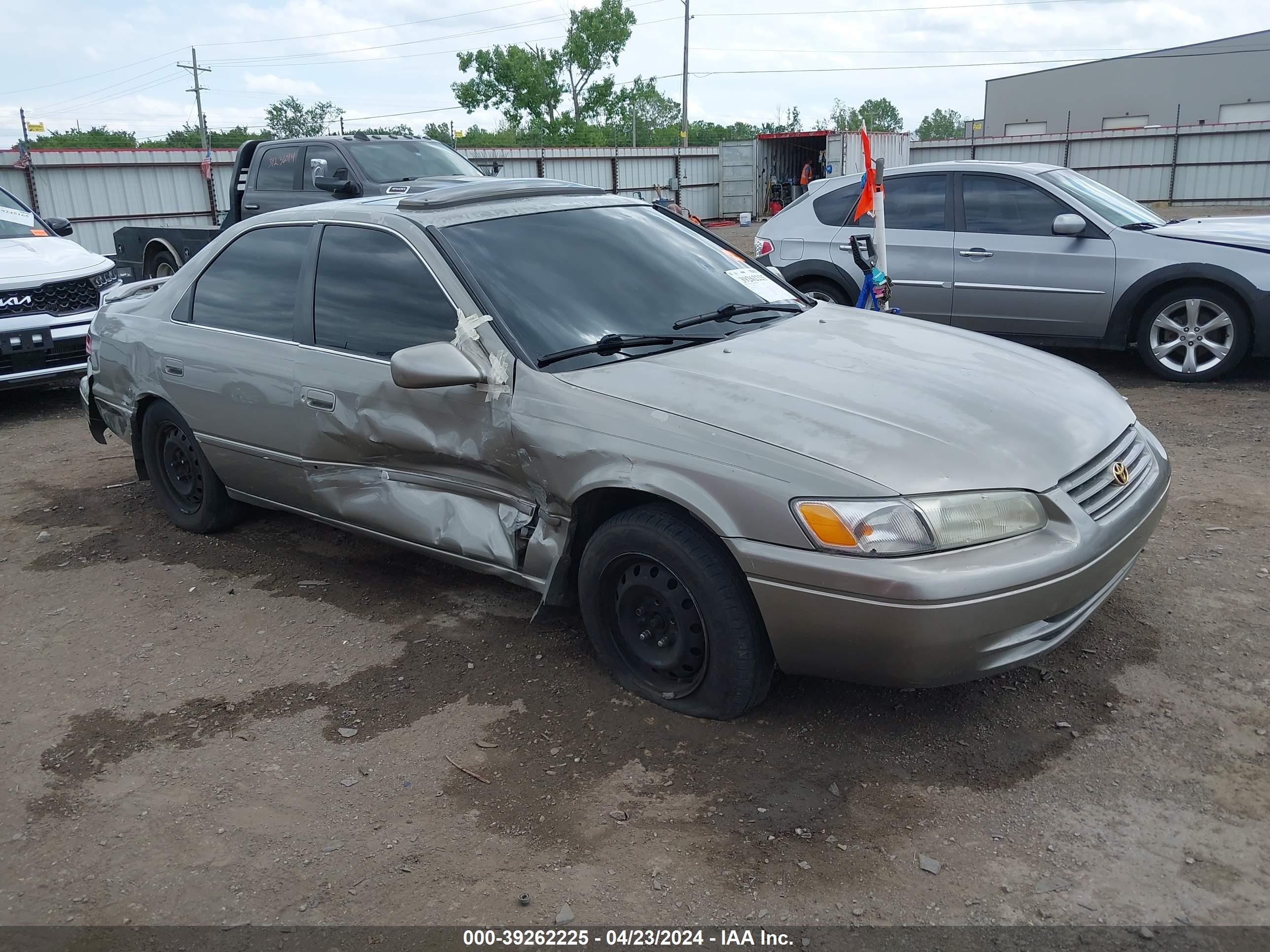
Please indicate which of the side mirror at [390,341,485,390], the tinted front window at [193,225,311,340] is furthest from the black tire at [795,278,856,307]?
the side mirror at [390,341,485,390]

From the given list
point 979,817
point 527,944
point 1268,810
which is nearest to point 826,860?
point 979,817

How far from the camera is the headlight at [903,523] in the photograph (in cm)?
→ 275

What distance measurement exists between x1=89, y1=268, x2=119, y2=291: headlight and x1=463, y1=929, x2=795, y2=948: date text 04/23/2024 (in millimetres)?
7985

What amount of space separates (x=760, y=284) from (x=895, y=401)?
132 cm

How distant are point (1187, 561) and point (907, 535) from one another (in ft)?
7.31

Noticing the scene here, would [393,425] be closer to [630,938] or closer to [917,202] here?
[630,938]

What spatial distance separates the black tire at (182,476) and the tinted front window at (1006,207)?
5.81m

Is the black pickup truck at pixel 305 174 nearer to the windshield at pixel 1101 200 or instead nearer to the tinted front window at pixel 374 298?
the windshield at pixel 1101 200

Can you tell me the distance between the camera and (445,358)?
342cm

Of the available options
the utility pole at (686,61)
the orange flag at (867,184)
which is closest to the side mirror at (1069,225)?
the orange flag at (867,184)

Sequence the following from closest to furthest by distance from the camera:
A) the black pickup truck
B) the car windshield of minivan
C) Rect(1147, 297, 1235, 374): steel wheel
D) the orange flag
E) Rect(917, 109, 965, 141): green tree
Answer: the car windshield of minivan
the orange flag
Rect(1147, 297, 1235, 374): steel wheel
the black pickup truck
Rect(917, 109, 965, 141): green tree

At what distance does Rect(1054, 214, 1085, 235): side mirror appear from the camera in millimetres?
7434

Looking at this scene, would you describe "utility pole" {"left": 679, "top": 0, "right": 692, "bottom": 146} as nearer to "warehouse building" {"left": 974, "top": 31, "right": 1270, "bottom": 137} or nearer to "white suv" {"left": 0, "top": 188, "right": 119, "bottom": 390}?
"warehouse building" {"left": 974, "top": 31, "right": 1270, "bottom": 137}

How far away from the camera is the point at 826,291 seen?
334 inches
